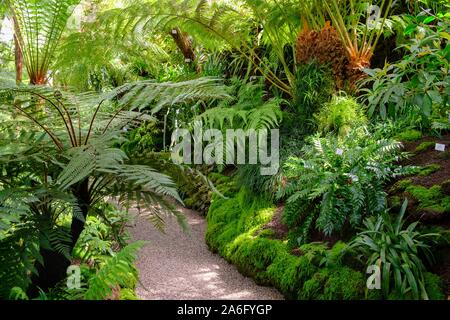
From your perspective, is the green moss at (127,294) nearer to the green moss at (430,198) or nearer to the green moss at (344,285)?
the green moss at (344,285)

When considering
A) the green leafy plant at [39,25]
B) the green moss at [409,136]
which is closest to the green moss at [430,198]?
the green moss at [409,136]

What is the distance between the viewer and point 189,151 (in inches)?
196

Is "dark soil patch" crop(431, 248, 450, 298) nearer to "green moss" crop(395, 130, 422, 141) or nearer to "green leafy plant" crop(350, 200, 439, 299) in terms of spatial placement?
"green leafy plant" crop(350, 200, 439, 299)

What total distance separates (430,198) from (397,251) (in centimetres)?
49

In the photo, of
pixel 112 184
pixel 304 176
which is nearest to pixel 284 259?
pixel 304 176

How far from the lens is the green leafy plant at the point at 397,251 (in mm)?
2213

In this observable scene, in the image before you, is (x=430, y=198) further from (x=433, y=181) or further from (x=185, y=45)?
(x=185, y=45)

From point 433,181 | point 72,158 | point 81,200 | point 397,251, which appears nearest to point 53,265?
point 81,200

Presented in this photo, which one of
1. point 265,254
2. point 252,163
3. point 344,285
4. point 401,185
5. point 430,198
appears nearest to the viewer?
point 344,285

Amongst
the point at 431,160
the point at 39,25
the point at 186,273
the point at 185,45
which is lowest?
the point at 186,273

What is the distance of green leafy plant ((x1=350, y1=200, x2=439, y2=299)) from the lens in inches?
87.1

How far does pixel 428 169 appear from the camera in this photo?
3.00m

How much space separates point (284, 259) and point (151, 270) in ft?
2.94

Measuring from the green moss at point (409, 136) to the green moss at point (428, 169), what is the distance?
54 centimetres
